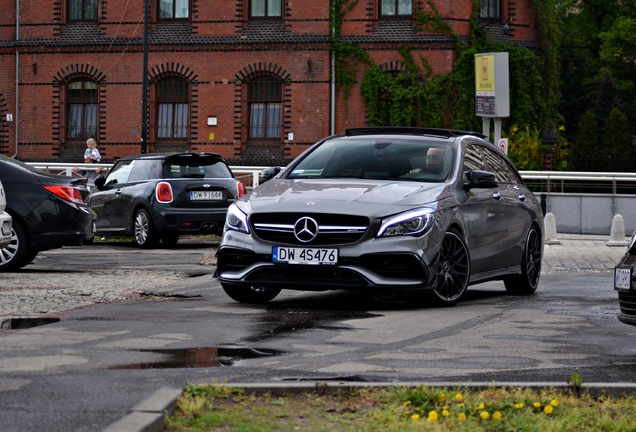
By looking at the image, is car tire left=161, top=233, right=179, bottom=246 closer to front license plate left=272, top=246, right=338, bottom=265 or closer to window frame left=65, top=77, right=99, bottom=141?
front license plate left=272, top=246, right=338, bottom=265

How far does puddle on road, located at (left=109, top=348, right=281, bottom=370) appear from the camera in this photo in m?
7.49

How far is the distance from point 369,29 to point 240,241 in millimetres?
36078

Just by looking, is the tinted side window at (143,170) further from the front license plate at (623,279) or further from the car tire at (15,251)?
the front license plate at (623,279)

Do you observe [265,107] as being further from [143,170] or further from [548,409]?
[548,409]

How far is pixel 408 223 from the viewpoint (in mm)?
10961

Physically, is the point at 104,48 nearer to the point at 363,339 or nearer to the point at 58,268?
the point at 58,268

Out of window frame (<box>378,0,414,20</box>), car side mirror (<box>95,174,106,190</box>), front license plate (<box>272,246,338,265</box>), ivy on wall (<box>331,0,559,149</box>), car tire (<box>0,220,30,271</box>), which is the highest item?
window frame (<box>378,0,414,20</box>)

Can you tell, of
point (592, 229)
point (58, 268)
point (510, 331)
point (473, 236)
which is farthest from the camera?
point (592, 229)

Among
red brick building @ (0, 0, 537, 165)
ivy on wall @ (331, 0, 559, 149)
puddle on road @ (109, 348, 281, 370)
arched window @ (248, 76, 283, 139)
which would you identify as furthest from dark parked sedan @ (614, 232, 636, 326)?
arched window @ (248, 76, 283, 139)

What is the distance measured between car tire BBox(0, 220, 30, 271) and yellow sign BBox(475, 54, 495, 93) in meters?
13.1

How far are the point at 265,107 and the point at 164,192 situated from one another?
26433mm

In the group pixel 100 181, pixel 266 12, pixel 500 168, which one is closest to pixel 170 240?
pixel 100 181

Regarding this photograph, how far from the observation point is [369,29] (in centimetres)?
4669

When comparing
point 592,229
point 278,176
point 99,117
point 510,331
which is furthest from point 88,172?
point 510,331
